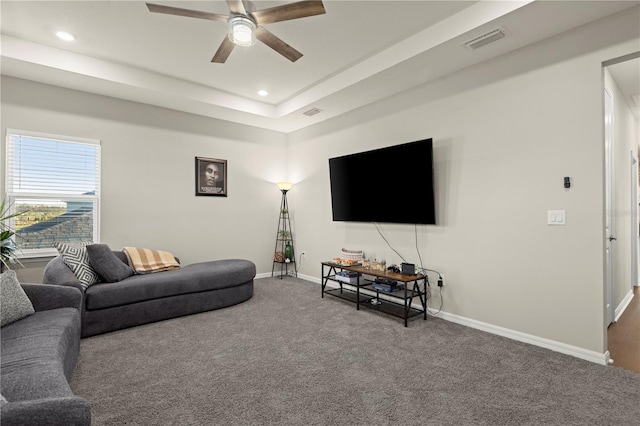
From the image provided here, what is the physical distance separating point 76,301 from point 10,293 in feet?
1.55

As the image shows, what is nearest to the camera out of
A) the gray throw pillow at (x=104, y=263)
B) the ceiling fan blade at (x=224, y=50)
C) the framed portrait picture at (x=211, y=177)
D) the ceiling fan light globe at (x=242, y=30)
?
the ceiling fan light globe at (x=242, y=30)

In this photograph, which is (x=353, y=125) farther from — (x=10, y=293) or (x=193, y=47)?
(x=10, y=293)

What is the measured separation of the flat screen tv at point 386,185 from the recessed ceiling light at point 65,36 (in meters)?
3.14

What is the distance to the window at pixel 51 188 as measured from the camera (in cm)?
358

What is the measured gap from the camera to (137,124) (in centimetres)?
435

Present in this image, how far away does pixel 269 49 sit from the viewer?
333cm

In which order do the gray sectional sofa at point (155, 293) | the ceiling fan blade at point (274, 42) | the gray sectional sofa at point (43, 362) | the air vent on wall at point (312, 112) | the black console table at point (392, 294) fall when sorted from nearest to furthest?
the gray sectional sofa at point (43, 362) → the ceiling fan blade at point (274, 42) → the gray sectional sofa at point (155, 293) → the black console table at point (392, 294) → the air vent on wall at point (312, 112)

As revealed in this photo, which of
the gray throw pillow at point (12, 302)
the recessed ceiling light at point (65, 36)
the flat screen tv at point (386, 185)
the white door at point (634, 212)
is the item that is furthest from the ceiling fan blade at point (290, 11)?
the white door at point (634, 212)

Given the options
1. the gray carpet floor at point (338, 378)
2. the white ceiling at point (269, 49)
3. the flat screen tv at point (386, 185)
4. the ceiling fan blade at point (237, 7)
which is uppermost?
the white ceiling at point (269, 49)

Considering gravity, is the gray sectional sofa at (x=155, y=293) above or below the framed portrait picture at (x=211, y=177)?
below

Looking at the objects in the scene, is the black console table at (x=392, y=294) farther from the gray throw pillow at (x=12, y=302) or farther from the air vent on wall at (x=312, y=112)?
the gray throw pillow at (x=12, y=302)

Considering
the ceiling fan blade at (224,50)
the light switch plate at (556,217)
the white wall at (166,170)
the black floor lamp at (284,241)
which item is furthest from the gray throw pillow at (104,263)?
the light switch plate at (556,217)

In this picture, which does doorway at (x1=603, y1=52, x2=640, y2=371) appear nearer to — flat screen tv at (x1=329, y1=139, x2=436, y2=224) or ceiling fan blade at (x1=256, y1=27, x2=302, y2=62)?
flat screen tv at (x1=329, y1=139, x2=436, y2=224)

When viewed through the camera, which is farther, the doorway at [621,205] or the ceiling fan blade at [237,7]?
the doorway at [621,205]
